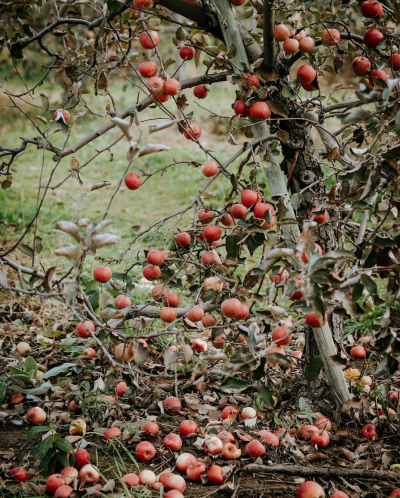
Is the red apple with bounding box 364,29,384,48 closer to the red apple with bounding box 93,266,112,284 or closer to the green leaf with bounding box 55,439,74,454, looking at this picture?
the red apple with bounding box 93,266,112,284

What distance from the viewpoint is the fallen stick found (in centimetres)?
156

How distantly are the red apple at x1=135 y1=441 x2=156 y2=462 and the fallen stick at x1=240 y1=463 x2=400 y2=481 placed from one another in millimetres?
331

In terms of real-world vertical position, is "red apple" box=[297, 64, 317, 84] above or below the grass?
below

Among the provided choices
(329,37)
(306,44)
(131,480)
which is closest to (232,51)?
(306,44)

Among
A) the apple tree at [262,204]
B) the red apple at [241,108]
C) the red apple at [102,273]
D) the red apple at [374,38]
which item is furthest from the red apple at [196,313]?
the red apple at [374,38]

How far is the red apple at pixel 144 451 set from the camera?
1699mm

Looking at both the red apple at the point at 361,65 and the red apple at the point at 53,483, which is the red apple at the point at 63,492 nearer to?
the red apple at the point at 53,483

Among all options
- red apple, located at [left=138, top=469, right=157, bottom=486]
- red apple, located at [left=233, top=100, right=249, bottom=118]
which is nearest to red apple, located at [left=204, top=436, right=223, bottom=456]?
red apple, located at [left=138, top=469, right=157, bottom=486]

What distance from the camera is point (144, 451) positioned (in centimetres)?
170

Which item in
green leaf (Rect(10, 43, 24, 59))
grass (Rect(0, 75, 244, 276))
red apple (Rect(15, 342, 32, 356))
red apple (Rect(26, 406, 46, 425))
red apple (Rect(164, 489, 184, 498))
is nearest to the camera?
red apple (Rect(164, 489, 184, 498))

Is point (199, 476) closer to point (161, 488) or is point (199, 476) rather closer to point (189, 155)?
point (161, 488)

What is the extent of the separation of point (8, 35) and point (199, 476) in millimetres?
1915

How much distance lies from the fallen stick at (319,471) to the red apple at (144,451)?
331 millimetres

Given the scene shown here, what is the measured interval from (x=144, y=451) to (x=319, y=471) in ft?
2.01
